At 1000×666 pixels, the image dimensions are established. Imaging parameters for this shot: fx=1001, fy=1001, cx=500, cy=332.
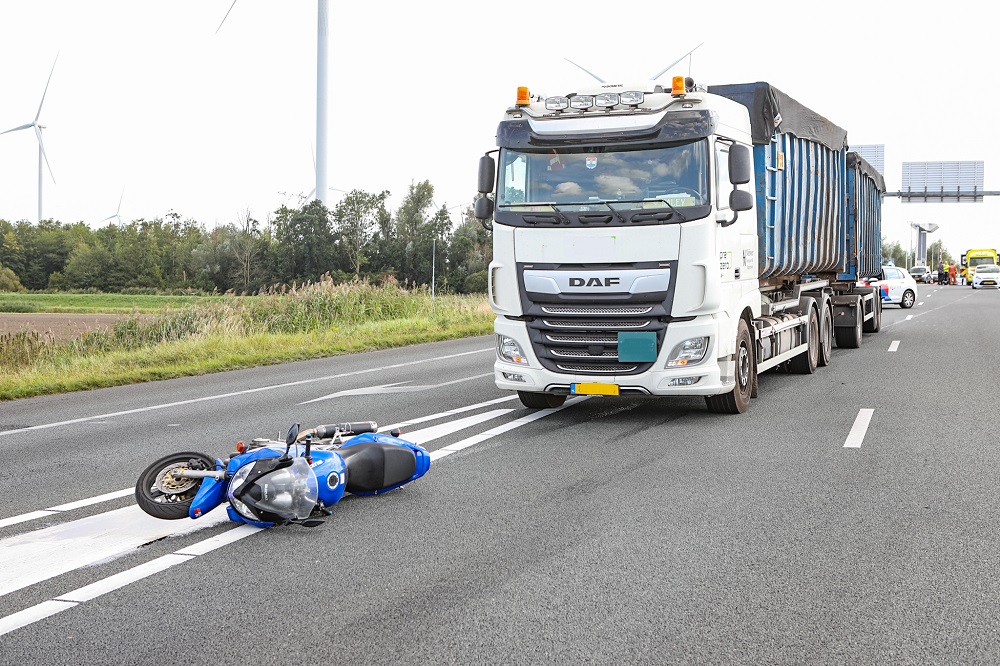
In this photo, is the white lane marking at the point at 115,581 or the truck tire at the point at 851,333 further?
the truck tire at the point at 851,333

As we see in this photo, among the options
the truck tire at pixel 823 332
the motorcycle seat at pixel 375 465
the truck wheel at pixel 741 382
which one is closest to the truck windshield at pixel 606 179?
the truck wheel at pixel 741 382

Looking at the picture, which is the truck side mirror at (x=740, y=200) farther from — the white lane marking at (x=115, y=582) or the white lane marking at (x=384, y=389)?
the white lane marking at (x=115, y=582)

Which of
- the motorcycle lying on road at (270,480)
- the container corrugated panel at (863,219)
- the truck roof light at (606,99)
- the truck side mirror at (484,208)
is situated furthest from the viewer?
the container corrugated panel at (863,219)

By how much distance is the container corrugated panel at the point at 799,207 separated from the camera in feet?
38.9

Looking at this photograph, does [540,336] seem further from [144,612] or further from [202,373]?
[202,373]

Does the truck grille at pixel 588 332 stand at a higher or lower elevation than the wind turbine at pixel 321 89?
lower

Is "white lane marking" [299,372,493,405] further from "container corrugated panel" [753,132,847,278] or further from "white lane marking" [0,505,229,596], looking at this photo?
"white lane marking" [0,505,229,596]

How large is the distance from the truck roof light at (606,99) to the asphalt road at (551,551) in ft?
10.3

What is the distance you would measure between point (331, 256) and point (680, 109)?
6798 centimetres

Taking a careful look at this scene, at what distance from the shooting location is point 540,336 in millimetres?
9883

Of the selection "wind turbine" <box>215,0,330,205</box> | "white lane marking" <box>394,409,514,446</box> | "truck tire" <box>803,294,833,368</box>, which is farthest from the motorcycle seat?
"wind turbine" <box>215,0,330,205</box>

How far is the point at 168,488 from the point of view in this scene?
19.6 ft

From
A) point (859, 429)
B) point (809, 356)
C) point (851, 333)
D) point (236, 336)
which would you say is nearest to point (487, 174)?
point (859, 429)

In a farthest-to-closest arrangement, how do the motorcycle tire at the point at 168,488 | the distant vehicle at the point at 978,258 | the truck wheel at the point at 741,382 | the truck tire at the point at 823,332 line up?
the distant vehicle at the point at 978,258 → the truck tire at the point at 823,332 → the truck wheel at the point at 741,382 → the motorcycle tire at the point at 168,488
